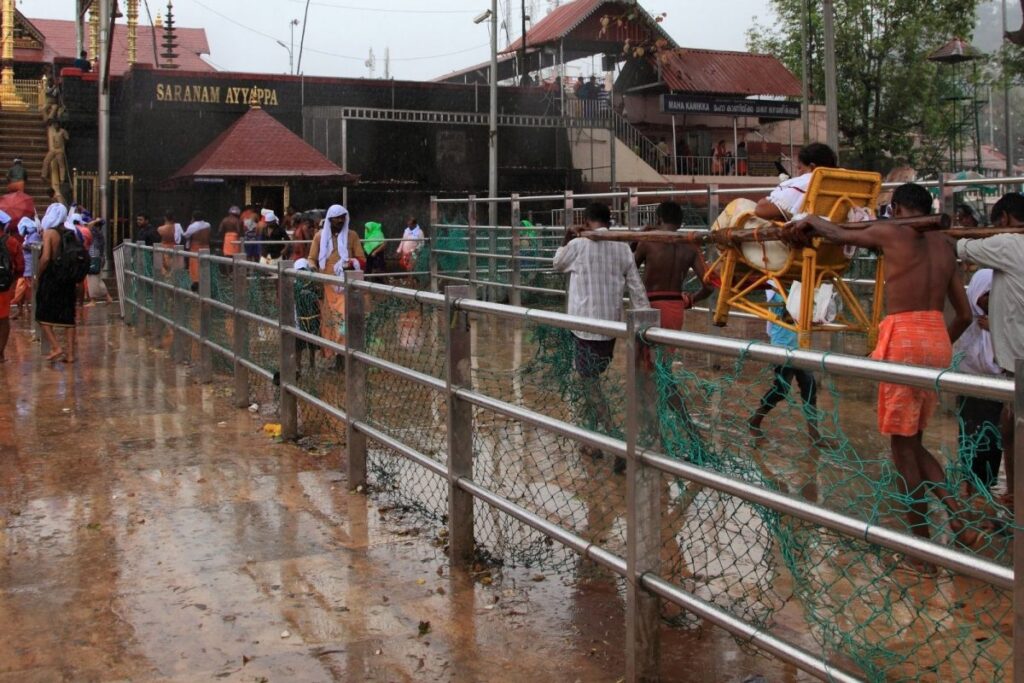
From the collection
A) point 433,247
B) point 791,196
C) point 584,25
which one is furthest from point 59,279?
point 584,25

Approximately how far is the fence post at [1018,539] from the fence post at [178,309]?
10924mm

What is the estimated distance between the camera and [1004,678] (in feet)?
12.7

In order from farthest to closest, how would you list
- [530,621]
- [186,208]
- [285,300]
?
[186,208] < [285,300] < [530,621]

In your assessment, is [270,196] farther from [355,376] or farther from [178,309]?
[355,376]

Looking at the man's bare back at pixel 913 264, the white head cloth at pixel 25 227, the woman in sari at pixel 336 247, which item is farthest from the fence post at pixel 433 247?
the man's bare back at pixel 913 264

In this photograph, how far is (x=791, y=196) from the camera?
Answer: 6926 millimetres

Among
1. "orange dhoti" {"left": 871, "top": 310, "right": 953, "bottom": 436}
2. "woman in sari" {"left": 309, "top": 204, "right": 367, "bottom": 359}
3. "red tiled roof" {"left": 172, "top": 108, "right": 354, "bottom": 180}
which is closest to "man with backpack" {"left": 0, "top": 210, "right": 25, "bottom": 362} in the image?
"woman in sari" {"left": 309, "top": 204, "right": 367, "bottom": 359}

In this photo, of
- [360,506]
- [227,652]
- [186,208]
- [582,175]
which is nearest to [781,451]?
[227,652]

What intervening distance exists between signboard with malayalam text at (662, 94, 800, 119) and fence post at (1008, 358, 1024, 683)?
37662mm

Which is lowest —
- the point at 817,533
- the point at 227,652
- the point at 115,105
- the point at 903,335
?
the point at 227,652

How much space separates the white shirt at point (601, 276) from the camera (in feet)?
25.3

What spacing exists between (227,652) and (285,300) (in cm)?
417

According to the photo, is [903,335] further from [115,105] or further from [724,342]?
[115,105]

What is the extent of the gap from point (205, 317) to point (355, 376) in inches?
189
